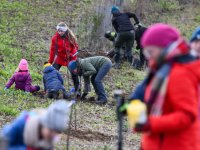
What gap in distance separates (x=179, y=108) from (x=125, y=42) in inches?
422

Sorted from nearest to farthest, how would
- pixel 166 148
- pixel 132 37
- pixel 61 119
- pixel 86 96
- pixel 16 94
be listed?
pixel 61 119
pixel 166 148
pixel 16 94
pixel 86 96
pixel 132 37

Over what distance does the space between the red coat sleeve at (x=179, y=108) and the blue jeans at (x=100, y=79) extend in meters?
6.82

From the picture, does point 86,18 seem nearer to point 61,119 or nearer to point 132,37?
point 132,37

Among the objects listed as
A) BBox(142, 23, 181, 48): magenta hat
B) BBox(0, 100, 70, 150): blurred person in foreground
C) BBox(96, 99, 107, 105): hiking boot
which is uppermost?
BBox(142, 23, 181, 48): magenta hat

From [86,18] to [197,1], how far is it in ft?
26.0

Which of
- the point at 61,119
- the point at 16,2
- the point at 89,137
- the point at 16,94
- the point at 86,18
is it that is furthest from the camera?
the point at 16,2

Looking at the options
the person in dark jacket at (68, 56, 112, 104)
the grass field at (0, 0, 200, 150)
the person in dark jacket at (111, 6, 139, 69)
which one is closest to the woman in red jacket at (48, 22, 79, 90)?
the person in dark jacket at (68, 56, 112, 104)

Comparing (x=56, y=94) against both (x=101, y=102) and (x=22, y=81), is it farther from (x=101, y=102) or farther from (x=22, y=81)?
(x=101, y=102)

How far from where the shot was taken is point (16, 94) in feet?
34.0

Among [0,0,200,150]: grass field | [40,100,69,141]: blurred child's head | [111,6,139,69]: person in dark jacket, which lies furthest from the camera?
[111,6,139,69]: person in dark jacket

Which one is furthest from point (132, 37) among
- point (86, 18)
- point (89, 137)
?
point (89, 137)

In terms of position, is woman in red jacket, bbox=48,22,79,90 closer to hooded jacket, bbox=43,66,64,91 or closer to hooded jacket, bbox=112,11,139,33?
hooded jacket, bbox=43,66,64,91

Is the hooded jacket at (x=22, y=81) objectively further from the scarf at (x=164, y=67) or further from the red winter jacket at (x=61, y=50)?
the scarf at (x=164, y=67)

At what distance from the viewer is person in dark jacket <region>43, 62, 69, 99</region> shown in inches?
411
